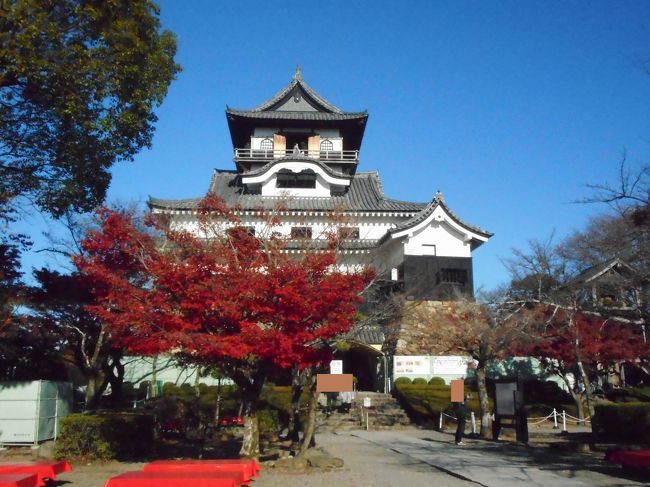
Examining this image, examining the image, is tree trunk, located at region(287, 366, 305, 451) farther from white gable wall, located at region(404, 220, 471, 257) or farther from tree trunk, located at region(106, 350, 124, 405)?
white gable wall, located at region(404, 220, 471, 257)

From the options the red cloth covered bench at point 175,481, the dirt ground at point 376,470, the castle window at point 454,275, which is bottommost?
the dirt ground at point 376,470

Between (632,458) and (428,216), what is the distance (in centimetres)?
2044

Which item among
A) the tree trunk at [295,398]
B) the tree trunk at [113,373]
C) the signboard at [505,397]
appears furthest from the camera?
the tree trunk at [113,373]

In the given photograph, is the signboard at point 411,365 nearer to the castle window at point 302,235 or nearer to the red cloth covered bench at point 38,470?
the castle window at point 302,235

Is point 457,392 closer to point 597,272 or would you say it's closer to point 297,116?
point 597,272

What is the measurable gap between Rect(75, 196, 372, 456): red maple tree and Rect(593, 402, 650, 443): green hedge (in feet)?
32.2

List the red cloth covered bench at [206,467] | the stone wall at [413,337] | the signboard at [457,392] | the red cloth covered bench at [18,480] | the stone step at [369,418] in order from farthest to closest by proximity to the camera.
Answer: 1. the stone wall at [413,337]
2. the stone step at [369,418]
3. the signboard at [457,392]
4. the red cloth covered bench at [206,467]
5. the red cloth covered bench at [18,480]

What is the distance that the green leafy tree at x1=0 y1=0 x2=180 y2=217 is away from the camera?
10.4m

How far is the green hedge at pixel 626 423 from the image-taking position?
17.7 meters

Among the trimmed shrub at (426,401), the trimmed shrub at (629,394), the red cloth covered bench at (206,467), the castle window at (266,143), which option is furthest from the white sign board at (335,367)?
the castle window at (266,143)

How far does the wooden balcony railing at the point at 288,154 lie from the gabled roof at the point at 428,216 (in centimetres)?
916

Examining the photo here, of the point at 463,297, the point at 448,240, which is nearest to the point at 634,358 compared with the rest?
the point at 463,297

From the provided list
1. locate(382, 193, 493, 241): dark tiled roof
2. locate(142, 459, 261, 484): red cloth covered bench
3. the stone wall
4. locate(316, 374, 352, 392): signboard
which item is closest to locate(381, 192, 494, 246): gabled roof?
locate(382, 193, 493, 241): dark tiled roof

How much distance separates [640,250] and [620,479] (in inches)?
212
